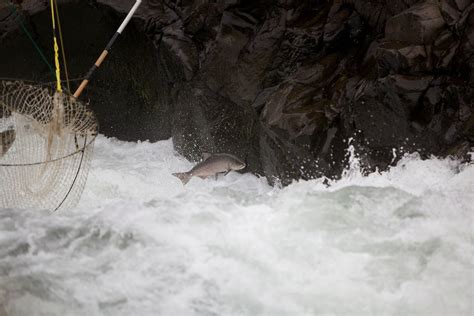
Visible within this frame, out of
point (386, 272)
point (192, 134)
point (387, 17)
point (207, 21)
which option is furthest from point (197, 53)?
point (386, 272)

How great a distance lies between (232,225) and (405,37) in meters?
2.06

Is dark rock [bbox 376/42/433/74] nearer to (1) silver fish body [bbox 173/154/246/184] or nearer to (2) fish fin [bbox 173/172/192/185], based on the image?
(1) silver fish body [bbox 173/154/246/184]

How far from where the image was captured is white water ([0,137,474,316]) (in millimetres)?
3357

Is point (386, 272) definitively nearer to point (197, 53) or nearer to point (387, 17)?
point (387, 17)

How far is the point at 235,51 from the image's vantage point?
5.57 metres

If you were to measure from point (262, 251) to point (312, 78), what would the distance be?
73.5 inches

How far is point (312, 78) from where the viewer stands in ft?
16.6

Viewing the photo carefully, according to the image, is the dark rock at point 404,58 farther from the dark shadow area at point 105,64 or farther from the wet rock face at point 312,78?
the dark shadow area at point 105,64

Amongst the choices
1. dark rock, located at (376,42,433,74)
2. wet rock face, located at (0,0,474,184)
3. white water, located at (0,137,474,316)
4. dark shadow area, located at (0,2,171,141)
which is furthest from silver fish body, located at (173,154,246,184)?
Result: dark shadow area, located at (0,2,171,141)

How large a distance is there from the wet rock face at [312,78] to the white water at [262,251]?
0.90ft

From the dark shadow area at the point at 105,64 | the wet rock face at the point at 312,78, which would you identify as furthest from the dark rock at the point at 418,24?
the dark shadow area at the point at 105,64

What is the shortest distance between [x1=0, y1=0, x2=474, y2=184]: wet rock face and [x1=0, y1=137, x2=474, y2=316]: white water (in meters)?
0.27

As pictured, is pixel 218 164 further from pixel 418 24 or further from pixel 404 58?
pixel 418 24

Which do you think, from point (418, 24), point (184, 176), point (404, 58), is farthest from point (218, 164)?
point (418, 24)
